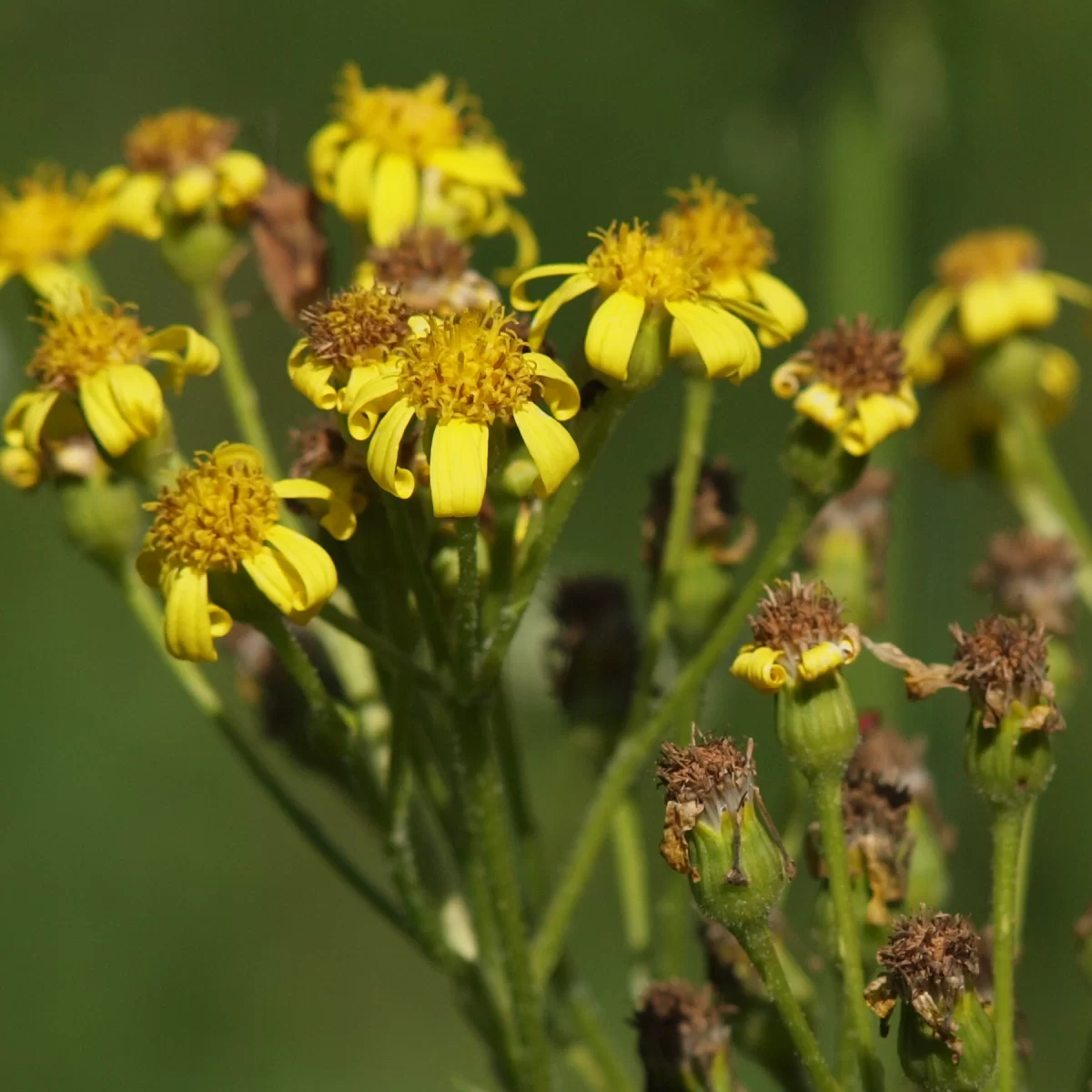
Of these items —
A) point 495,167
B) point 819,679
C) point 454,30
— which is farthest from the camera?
point 454,30

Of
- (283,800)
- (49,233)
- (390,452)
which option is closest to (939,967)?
(390,452)

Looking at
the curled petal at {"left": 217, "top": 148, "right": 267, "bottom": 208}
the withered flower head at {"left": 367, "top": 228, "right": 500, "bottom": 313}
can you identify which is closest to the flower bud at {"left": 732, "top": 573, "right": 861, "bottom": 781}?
the withered flower head at {"left": 367, "top": 228, "right": 500, "bottom": 313}

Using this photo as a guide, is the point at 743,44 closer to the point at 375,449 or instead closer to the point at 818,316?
the point at 818,316

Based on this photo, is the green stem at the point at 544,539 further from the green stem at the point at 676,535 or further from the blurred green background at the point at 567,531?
the blurred green background at the point at 567,531

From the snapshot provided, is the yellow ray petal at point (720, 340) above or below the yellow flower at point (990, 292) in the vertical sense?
below

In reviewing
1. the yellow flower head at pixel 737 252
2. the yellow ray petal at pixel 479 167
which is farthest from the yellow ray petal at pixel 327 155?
the yellow flower head at pixel 737 252

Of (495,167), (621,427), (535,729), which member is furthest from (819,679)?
(621,427)

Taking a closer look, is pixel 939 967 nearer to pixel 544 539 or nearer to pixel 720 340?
pixel 544 539
